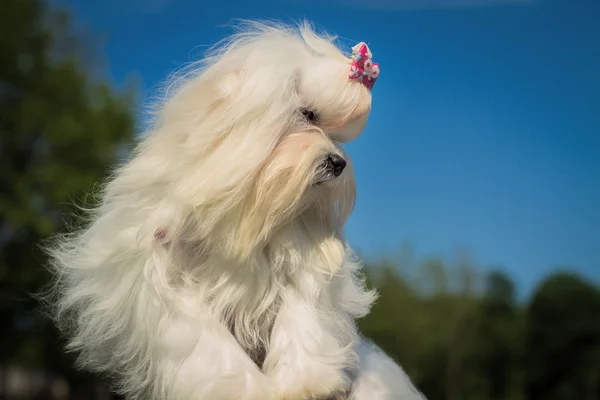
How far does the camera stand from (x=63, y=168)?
17.7 meters

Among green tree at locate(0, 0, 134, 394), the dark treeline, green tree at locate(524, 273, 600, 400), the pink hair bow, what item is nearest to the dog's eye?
the pink hair bow

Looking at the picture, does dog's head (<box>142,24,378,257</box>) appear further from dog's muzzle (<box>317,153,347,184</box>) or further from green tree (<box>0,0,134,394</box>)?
green tree (<box>0,0,134,394</box>)

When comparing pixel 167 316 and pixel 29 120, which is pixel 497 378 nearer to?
pixel 29 120

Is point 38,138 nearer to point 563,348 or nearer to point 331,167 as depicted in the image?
point 331,167

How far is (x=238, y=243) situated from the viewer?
2887 mm

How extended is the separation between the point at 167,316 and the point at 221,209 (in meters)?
0.53

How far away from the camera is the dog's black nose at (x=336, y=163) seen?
2916 millimetres

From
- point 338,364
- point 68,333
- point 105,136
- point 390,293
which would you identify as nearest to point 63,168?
point 105,136

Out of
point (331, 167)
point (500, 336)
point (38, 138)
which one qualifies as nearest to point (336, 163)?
point (331, 167)

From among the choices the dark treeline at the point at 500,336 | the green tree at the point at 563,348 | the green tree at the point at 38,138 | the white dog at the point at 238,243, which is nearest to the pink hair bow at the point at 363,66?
the white dog at the point at 238,243

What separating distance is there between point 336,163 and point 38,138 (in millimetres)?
17611

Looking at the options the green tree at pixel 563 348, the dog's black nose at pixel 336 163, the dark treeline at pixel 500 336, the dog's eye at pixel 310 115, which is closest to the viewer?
the dog's black nose at pixel 336 163

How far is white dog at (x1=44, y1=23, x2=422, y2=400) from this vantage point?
2.81m

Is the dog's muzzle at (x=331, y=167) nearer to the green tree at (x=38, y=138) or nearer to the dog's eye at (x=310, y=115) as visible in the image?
the dog's eye at (x=310, y=115)
